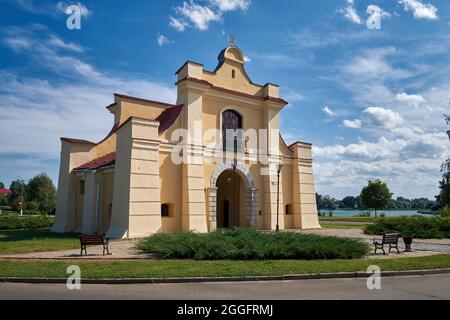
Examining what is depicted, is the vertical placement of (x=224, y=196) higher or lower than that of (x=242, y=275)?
higher

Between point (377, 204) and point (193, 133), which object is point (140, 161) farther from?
point (377, 204)

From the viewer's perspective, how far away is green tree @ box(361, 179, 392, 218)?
191ft

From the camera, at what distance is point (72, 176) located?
27656 mm

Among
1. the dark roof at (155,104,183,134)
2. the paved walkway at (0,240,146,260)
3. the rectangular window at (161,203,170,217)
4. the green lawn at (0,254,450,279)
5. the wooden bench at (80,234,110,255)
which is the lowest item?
the green lawn at (0,254,450,279)

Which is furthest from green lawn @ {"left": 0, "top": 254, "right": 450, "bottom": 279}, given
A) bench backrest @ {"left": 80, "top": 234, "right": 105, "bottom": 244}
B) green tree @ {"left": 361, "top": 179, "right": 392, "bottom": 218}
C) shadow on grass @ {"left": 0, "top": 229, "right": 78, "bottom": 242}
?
green tree @ {"left": 361, "top": 179, "right": 392, "bottom": 218}

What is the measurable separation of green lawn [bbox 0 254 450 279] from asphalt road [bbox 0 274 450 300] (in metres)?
0.65

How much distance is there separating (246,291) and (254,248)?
4815mm

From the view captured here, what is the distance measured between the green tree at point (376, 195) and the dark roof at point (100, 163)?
43768mm

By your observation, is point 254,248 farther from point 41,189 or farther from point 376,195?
point 41,189

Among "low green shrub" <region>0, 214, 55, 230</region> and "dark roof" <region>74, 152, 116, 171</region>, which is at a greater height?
"dark roof" <region>74, 152, 116, 171</region>

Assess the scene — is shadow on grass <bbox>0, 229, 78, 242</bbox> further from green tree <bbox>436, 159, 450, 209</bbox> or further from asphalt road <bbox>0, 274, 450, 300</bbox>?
green tree <bbox>436, 159, 450, 209</bbox>

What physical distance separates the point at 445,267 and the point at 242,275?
6698 mm

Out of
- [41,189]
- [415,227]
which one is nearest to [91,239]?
[415,227]
